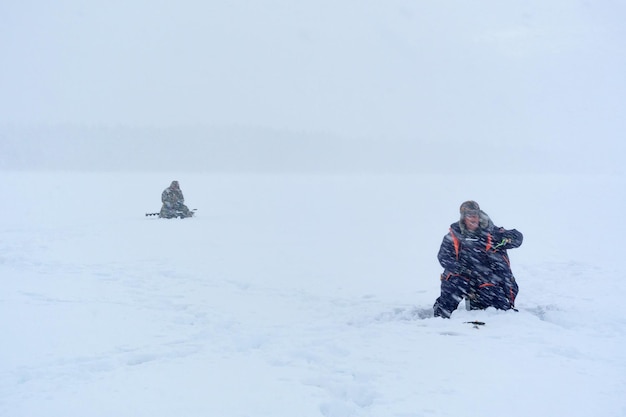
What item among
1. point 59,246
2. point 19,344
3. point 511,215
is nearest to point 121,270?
point 59,246

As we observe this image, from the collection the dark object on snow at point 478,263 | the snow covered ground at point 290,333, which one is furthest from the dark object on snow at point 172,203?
the dark object on snow at point 478,263

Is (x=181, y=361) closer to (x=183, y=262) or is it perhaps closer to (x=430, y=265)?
(x=183, y=262)

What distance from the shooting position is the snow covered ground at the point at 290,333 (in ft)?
13.3

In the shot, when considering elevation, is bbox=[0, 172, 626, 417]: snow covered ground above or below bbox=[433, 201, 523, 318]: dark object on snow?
below

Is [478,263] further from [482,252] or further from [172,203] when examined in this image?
[172,203]

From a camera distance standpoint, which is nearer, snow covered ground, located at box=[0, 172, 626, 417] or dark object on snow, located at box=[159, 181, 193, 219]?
snow covered ground, located at box=[0, 172, 626, 417]

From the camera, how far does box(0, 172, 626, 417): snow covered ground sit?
4062 mm

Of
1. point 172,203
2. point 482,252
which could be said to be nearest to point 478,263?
point 482,252

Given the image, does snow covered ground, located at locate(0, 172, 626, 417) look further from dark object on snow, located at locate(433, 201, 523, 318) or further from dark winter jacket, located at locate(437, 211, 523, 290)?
dark winter jacket, located at locate(437, 211, 523, 290)

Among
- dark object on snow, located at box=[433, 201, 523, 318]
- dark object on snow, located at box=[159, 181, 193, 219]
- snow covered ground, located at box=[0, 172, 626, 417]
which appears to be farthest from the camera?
dark object on snow, located at box=[159, 181, 193, 219]

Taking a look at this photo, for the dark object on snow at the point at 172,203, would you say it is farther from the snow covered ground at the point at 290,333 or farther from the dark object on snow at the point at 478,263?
the dark object on snow at the point at 478,263

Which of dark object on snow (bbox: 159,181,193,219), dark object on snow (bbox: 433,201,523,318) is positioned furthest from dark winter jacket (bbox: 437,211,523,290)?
dark object on snow (bbox: 159,181,193,219)

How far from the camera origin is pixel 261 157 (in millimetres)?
137375

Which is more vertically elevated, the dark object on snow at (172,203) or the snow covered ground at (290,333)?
the dark object on snow at (172,203)
